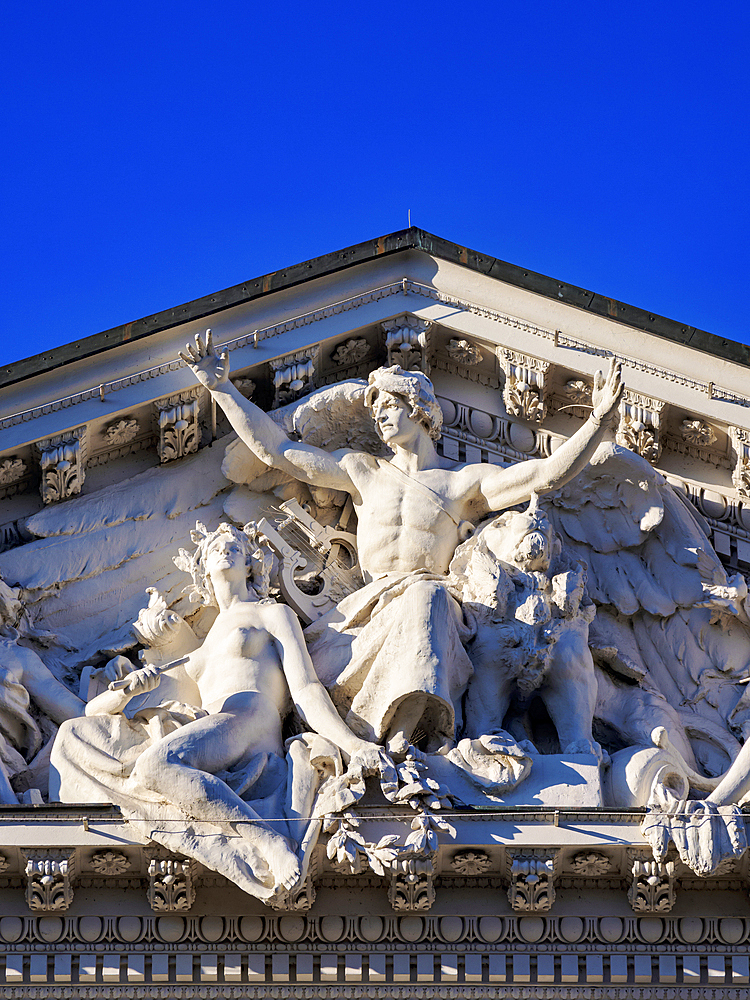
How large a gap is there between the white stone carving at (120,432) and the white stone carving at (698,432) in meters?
3.48

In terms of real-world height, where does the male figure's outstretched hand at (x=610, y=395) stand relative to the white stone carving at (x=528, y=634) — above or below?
above

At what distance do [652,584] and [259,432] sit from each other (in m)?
2.61

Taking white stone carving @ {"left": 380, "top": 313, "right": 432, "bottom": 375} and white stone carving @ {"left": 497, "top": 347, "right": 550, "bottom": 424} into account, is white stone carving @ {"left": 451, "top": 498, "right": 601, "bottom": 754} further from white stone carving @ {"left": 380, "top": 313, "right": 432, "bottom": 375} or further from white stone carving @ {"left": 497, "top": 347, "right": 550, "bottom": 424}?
white stone carving @ {"left": 380, "top": 313, "right": 432, "bottom": 375}

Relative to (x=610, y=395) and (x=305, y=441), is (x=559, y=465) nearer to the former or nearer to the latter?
(x=610, y=395)

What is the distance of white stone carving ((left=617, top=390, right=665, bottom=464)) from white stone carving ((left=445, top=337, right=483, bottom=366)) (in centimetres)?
101

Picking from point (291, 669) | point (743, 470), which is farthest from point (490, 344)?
point (291, 669)

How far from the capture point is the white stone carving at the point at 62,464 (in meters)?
14.1

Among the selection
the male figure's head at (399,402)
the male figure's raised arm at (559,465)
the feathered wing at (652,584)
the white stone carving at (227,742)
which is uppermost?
the male figure's head at (399,402)

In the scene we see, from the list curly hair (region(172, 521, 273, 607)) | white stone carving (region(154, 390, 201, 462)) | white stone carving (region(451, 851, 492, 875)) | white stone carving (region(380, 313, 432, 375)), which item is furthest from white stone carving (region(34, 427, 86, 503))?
white stone carving (region(451, 851, 492, 875))

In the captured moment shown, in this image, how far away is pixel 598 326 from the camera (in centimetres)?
1461

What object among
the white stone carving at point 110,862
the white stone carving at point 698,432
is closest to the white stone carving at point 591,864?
the white stone carving at point 110,862

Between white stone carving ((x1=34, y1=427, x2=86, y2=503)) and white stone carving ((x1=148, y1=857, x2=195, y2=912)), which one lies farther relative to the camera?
white stone carving ((x1=34, y1=427, x2=86, y2=503))

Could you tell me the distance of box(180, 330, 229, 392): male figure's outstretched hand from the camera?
13898 mm

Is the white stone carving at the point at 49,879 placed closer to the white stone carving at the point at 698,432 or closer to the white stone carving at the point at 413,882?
the white stone carving at the point at 413,882
